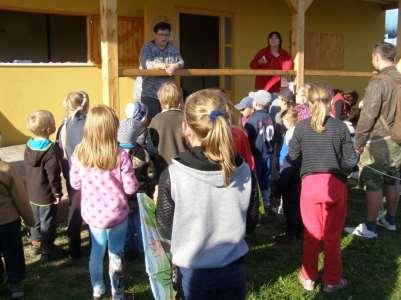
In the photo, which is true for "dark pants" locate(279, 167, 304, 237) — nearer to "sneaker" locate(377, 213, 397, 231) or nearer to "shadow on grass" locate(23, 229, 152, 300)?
"sneaker" locate(377, 213, 397, 231)

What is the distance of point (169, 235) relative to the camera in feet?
7.82

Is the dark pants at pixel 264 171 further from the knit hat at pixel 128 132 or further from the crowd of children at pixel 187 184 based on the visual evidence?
the knit hat at pixel 128 132

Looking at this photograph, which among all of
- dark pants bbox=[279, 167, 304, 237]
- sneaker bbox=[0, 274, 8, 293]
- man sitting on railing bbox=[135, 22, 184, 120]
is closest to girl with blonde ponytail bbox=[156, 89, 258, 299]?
sneaker bbox=[0, 274, 8, 293]

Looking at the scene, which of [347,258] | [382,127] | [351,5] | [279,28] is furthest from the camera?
[351,5]

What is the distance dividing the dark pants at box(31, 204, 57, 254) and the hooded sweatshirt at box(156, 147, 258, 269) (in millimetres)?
2148

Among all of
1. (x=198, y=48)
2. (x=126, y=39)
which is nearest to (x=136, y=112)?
(x=126, y=39)

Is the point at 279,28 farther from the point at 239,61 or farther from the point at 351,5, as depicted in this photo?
the point at 351,5

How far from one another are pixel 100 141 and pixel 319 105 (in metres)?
1.59

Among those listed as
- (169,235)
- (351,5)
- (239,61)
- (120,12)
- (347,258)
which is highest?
(351,5)

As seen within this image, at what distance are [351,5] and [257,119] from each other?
29.8ft

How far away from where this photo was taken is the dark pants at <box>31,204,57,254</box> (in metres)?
4.20

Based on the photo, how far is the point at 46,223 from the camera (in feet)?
13.8

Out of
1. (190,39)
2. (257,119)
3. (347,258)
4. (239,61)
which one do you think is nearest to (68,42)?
(190,39)

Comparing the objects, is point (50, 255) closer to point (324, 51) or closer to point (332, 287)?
point (332, 287)
